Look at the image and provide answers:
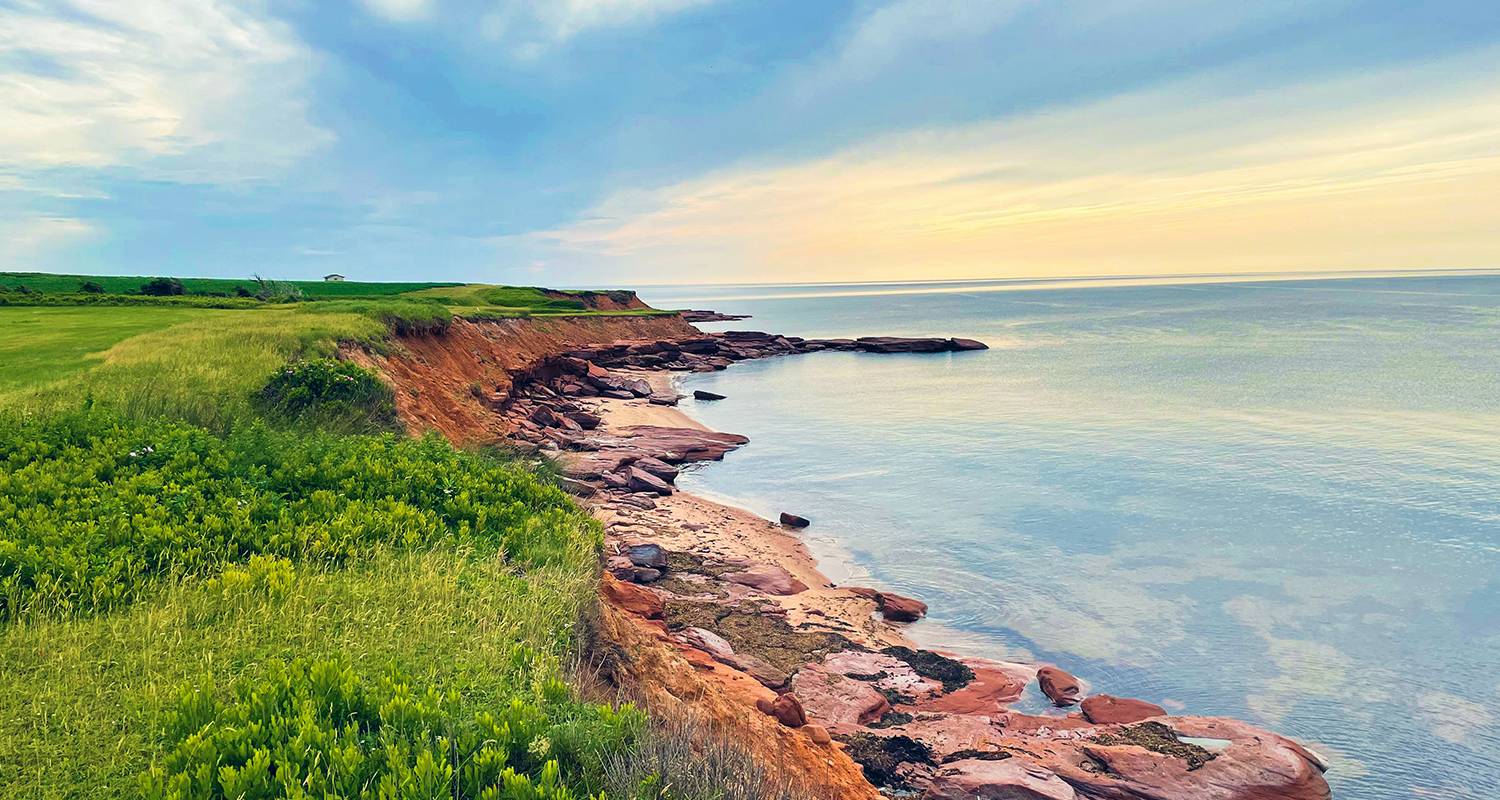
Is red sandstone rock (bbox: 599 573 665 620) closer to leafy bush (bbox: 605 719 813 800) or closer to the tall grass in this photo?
the tall grass

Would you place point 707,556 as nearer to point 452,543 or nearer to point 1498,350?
point 452,543

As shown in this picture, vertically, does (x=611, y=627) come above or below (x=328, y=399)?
below

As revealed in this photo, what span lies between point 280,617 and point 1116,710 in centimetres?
1106

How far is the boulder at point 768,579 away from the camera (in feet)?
52.3

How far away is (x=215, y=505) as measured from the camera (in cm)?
842

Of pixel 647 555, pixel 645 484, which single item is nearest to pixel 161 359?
pixel 647 555

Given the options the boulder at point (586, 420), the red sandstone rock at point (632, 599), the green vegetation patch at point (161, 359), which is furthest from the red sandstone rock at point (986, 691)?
the boulder at point (586, 420)

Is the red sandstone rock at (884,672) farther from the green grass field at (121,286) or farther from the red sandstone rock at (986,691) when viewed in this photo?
the green grass field at (121,286)

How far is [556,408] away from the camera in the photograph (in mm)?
36156

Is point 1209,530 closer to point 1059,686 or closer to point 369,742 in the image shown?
point 1059,686

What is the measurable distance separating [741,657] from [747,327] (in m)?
117

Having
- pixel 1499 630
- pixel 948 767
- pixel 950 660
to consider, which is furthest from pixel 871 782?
pixel 1499 630

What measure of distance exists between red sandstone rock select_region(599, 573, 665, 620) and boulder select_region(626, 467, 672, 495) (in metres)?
11.2

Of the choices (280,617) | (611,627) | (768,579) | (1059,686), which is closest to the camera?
(280,617)
